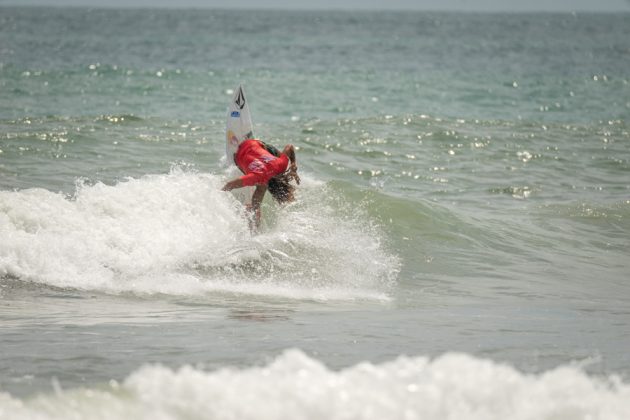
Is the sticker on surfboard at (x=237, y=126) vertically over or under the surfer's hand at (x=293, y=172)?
over

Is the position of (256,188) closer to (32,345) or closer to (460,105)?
(32,345)

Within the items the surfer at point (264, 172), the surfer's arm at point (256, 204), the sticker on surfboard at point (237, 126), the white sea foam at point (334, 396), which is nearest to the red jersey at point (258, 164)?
the surfer at point (264, 172)

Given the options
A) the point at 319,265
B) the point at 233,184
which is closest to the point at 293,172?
the point at 233,184

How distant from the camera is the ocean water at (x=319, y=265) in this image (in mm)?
5844

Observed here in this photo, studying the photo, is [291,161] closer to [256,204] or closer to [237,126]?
[256,204]

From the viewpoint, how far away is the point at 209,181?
1320cm

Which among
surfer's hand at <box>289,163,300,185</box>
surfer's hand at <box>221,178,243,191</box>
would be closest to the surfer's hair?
surfer's hand at <box>289,163,300,185</box>

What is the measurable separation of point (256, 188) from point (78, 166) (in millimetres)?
4897

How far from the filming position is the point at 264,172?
1191 cm

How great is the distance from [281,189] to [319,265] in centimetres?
138

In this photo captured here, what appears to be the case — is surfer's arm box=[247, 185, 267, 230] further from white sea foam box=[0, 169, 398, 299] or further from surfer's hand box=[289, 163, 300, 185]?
surfer's hand box=[289, 163, 300, 185]

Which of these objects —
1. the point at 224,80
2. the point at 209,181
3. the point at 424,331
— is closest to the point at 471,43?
the point at 224,80

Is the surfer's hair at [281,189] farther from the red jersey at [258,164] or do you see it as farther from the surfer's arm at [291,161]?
the red jersey at [258,164]

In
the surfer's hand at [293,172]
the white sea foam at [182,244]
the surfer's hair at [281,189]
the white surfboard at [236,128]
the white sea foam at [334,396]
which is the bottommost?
the white sea foam at [182,244]
